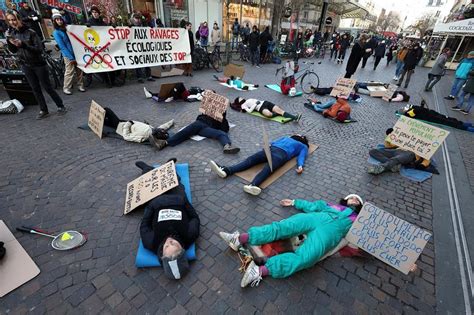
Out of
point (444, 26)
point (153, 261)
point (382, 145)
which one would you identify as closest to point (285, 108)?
point (382, 145)

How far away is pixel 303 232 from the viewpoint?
2770 mm

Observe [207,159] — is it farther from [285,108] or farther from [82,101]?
[82,101]

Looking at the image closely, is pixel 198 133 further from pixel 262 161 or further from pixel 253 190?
pixel 253 190

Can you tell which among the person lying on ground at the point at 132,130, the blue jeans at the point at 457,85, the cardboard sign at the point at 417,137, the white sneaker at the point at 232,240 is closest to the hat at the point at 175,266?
the white sneaker at the point at 232,240

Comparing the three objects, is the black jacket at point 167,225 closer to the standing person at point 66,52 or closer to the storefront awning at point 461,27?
the standing person at point 66,52

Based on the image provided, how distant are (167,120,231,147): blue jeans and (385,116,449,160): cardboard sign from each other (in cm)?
362

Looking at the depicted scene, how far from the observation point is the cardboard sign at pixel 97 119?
5021 millimetres

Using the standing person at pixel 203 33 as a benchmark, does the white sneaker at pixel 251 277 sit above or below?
below

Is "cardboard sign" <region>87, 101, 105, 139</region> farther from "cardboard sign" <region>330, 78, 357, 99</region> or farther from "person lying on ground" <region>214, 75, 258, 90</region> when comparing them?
"cardboard sign" <region>330, 78, 357, 99</region>

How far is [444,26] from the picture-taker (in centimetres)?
1978

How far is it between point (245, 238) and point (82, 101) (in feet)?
23.0

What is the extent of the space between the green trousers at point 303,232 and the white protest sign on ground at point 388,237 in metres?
0.19

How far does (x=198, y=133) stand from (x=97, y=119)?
2172 millimetres

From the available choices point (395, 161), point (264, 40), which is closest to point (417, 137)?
point (395, 161)
